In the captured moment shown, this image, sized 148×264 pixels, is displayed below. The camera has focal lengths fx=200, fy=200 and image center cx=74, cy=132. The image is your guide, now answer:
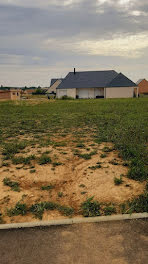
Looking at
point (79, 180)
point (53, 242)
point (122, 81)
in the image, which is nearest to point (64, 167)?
point (79, 180)

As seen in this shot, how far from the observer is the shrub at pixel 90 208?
342 cm

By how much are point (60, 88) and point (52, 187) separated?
144 feet

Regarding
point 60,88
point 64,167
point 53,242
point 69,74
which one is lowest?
point 53,242

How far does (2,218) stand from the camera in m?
3.36

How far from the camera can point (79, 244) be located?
2.75 m

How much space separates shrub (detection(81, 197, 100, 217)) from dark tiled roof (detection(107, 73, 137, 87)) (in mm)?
41938

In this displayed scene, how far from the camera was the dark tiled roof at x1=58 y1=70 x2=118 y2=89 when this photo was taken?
1784 inches

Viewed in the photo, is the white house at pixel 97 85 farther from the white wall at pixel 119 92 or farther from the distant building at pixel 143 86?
the distant building at pixel 143 86

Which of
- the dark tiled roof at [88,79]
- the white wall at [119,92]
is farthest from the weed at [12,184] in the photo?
the dark tiled roof at [88,79]

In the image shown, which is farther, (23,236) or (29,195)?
(29,195)

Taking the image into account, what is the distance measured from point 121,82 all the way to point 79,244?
4323 centimetres

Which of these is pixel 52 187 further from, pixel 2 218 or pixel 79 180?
pixel 2 218

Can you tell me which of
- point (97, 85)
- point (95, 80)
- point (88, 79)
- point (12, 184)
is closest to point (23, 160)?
point (12, 184)

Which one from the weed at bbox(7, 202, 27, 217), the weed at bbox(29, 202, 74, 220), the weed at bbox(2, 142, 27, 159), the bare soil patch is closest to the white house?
the weed at bbox(2, 142, 27, 159)
